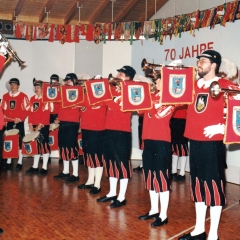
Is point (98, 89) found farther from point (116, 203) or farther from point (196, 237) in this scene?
point (196, 237)

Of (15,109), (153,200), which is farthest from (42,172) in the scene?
(153,200)

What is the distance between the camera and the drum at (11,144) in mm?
7734

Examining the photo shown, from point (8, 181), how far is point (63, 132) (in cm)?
117

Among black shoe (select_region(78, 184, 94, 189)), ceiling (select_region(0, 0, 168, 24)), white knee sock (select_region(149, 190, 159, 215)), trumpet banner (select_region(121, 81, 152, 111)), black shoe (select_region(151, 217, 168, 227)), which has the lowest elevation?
black shoe (select_region(151, 217, 168, 227))

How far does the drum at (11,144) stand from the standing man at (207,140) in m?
4.63

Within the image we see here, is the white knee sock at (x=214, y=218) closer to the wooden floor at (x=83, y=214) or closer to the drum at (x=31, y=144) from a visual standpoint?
the wooden floor at (x=83, y=214)

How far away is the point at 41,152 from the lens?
759 cm

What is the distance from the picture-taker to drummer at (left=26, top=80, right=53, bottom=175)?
750 cm

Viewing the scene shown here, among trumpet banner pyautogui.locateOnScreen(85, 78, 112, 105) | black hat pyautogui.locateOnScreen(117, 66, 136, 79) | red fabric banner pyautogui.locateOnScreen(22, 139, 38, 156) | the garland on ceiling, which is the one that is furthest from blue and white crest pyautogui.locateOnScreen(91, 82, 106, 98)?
the garland on ceiling

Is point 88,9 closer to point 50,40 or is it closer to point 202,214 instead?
point 50,40

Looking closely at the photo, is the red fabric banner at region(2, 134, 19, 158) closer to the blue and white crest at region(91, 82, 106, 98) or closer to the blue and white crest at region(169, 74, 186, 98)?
the blue and white crest at region(91, 82, 106, 98)

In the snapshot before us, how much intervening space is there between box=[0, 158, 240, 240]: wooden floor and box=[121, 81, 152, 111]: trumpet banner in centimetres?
126

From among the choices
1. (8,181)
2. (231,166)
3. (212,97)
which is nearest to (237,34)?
(231,166)

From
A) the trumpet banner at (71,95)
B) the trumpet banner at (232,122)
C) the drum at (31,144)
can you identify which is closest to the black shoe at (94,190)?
the trumpet banner at (71,95)
